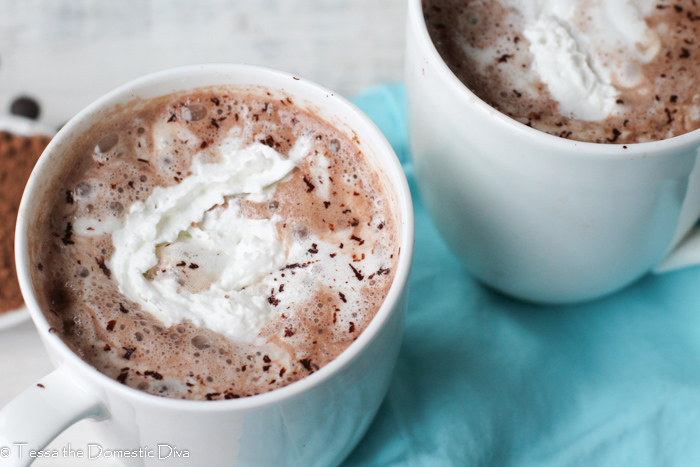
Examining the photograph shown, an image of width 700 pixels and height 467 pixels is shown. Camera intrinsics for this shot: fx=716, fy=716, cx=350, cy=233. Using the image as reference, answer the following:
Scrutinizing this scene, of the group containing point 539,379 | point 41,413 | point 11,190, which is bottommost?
point 539,379

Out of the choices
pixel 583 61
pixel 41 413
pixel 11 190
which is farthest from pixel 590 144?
pixel 11 190

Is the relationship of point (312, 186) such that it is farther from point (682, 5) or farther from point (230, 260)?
point (682, 5)

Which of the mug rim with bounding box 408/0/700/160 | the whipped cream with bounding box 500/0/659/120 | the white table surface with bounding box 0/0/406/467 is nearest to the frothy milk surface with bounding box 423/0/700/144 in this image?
the whipped cream with bounding box 500/0/659/120

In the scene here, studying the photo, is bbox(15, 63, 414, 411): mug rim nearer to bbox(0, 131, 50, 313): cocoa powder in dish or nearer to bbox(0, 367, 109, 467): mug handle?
bbox(0, 367, 109, 467): mug handle

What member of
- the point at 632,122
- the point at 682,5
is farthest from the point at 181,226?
the point at 682,5

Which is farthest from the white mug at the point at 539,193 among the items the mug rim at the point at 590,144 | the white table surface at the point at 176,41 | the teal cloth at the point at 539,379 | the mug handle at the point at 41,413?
the white table surface at the point at 176,41

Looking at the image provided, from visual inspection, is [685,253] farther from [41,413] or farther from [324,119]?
[41,413]
